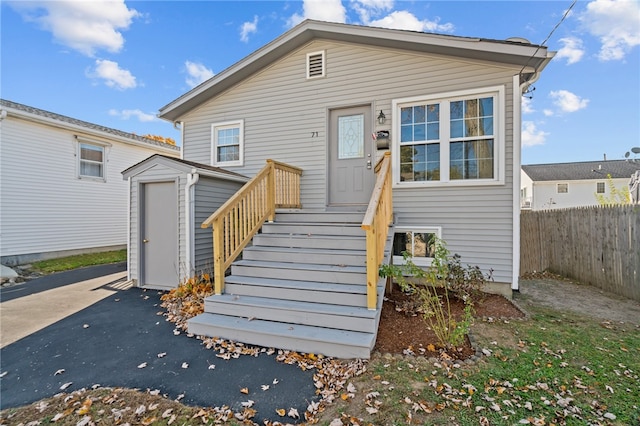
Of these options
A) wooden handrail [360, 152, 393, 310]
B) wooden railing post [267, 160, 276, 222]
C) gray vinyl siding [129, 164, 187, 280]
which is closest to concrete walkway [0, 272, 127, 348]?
gray vinyl siding [129, 164, 187, 280]

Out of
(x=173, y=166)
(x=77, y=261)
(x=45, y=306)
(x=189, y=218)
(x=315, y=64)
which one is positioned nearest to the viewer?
(x=45, y=306)

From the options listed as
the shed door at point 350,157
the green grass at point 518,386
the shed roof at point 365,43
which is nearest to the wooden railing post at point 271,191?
the shed door at point 350,157

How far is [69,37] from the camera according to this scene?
989 centimetres

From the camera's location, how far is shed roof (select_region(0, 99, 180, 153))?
324 inches

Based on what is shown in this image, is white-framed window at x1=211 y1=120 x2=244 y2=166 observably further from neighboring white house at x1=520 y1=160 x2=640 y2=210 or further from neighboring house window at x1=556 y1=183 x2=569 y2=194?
neighboring house window at x1=556 y1=183 x2=569 y2=194

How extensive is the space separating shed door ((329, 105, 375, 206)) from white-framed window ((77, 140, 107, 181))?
30.8 ft

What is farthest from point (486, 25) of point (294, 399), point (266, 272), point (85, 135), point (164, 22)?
point (85, 135)

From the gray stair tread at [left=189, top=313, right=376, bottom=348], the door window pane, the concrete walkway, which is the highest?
the door window pane

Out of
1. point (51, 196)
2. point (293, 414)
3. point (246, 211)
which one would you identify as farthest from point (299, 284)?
point (51, 196)

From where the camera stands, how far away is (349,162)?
20.9 ft

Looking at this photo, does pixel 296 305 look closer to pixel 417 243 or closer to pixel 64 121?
pixel 417 243

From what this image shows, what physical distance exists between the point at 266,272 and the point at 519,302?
4.60 metres

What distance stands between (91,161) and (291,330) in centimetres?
1109

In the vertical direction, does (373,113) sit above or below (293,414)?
above
